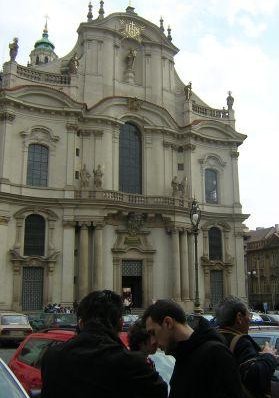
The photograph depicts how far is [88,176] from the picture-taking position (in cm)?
3544

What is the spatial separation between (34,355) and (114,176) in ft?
97.8

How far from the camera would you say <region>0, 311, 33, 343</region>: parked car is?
834 inches

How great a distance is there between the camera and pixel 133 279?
36.9 m

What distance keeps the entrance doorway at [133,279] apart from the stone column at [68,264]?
4.16 metres

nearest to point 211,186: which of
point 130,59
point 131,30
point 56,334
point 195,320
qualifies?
point 130,59

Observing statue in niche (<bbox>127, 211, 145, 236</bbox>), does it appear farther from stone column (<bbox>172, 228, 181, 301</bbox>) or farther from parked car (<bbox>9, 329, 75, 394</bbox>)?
parked car (<bbox>9, 329, 75, 394</bbox>)

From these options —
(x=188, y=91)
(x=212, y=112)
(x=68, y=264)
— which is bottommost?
(x=68, y=264)

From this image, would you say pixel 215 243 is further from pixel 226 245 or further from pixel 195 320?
pixel 195 320

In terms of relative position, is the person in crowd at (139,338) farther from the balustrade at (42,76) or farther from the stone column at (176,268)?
the balustrade at (42,76)

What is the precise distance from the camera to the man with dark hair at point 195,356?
2850mm

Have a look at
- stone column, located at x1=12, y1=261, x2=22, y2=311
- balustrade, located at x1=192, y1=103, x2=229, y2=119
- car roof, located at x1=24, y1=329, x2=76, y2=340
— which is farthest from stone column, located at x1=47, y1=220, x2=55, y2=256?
car roof, located at x1=24, y1=329, x2=76, y2=340

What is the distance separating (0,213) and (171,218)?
1206 cm

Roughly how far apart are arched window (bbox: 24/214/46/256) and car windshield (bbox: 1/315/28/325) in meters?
11.0

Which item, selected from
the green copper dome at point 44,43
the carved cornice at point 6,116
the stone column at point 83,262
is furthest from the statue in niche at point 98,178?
the green copper dome at point 44,43
